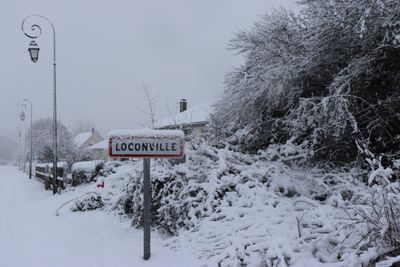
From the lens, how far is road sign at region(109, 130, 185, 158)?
5840 mm

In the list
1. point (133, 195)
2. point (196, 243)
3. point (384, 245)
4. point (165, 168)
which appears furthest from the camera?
point (133, 195)

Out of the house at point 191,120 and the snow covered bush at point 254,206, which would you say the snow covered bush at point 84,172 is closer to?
the house at point 191,120

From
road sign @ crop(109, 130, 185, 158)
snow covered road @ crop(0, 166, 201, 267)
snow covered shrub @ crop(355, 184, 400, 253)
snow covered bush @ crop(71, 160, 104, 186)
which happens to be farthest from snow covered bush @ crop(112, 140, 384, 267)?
snow covered bush @ crop(71, 160, 104, 186)

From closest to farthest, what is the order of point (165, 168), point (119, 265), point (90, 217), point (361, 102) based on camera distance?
point (119, 265) → point (361, 102) → point (165, 168) → point (90, 217)

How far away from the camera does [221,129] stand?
10016 mm

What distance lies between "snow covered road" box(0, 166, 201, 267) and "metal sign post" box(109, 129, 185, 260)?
1.55ft

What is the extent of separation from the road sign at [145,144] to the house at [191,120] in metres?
3.33

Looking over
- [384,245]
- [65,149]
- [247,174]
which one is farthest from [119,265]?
[65,149]

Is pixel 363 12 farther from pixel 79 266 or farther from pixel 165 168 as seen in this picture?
pixel 79 266

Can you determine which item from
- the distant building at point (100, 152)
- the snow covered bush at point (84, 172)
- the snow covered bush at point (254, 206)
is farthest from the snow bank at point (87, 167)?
the snow covered bush at point (254, 206)

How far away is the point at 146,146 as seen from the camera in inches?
232

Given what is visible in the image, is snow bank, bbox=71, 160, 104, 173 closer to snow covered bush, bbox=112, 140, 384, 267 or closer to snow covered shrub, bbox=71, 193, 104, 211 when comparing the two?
snow covered shrub, bbox=71, 193, 104, 211

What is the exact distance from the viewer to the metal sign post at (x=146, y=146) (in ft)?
19.2

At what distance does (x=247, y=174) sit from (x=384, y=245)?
3.23 metres
